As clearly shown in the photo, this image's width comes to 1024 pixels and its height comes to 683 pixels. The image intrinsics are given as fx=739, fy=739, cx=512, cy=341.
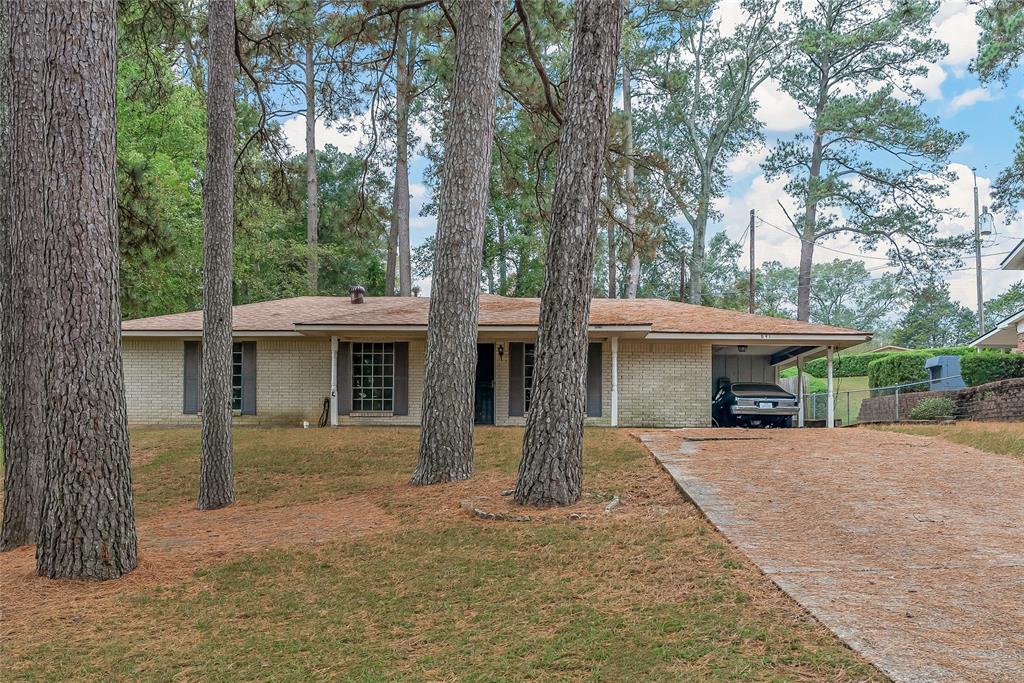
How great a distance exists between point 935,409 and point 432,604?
14.7m

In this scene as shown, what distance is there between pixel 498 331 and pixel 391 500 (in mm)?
7558

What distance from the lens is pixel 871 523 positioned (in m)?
6.26

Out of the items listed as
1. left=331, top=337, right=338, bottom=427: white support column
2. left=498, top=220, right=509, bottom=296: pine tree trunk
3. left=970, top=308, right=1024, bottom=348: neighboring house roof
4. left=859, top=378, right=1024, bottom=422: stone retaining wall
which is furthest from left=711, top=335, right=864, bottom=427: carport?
left=498, top=220, right=509, bottom=296: pine tree trunk

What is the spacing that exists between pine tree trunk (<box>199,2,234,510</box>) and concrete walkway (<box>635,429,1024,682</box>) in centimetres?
559

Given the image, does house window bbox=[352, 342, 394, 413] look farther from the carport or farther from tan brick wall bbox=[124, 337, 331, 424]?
the carport

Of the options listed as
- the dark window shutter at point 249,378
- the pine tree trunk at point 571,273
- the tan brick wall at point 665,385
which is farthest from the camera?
the dark window shutter at point 249,378

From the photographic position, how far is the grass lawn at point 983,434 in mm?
10383

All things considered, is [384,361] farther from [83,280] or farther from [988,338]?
[988,338]

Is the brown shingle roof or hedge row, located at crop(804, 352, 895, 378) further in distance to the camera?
hedge row, located at crop(804, 352, 895, 378)

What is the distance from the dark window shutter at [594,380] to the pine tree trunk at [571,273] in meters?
9.30

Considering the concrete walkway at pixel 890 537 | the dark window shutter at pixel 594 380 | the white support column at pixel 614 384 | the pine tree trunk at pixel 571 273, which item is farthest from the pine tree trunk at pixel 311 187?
the pine tree trunk at pixel 571 273

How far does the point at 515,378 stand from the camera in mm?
16609

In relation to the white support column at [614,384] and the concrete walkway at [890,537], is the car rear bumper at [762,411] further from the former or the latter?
the concrete walkway at [890,537]

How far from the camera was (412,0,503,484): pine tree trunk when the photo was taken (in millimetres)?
8773
